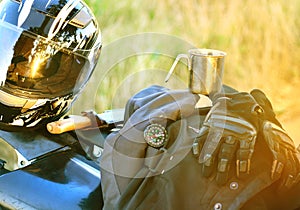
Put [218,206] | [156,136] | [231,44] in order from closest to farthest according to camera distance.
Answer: [218,206]
[156,136]
[231,44]

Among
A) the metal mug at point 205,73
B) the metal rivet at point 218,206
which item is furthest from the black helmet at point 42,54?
the metal rivet at point 218,206

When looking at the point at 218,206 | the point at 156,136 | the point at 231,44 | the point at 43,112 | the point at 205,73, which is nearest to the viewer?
the point at 218,206

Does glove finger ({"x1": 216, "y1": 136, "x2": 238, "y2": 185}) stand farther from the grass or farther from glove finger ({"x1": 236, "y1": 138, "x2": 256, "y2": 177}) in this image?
the grass

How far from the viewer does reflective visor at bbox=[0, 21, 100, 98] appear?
110cm

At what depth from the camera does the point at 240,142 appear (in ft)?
2.61

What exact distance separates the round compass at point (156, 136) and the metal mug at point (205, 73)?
16 centimetres

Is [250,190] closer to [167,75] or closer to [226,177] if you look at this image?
[226,177]

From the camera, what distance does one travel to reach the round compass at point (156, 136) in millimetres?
891

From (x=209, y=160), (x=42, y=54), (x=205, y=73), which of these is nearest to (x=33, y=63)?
(x=42, y=54)

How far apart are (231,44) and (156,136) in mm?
770

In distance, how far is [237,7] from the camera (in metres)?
1.51

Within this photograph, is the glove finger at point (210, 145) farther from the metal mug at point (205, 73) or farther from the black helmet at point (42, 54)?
the black helmet at point (42, 54)

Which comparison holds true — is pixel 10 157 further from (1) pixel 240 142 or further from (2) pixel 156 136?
(1) pixel 240 142

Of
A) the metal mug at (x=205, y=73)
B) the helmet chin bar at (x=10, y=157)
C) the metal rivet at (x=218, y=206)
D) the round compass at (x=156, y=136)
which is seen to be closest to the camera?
the metal rivet at (x=218, y=206)
